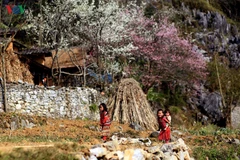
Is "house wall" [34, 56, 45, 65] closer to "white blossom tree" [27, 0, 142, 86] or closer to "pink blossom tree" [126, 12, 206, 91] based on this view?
"white blossom tree" [27, 0, 142, 86]

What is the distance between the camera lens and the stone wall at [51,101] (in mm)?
18062

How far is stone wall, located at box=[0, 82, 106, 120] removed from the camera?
59.3 feet

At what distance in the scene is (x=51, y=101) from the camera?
1902 cm

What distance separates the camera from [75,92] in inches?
799

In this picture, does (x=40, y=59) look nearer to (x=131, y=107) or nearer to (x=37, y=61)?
A: (x=37, y=61)

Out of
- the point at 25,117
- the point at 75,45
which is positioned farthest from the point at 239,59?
the point at 25,117

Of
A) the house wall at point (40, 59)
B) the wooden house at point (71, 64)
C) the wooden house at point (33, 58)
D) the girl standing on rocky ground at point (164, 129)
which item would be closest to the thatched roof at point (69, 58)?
the wooden house at point (71, 64)

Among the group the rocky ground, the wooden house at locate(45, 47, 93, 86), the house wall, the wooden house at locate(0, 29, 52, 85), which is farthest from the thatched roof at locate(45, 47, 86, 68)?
the rocky ground

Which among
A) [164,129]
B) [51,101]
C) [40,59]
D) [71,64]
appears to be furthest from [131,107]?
[40,59]

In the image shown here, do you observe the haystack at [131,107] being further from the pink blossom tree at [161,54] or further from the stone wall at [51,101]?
the pink blossom tree at [161,54]

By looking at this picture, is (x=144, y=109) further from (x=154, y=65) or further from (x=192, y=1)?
(x=192, y=1)

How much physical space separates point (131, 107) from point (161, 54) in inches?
449

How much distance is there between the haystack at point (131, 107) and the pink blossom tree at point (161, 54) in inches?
370

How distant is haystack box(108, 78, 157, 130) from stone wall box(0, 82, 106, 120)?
2459mm
